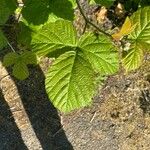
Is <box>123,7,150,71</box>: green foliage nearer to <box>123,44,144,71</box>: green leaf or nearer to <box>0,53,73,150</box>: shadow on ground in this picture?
<box>123,44,144,71</box>: green leaf

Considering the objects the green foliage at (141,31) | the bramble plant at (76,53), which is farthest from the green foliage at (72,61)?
the green foliage at (141,31)

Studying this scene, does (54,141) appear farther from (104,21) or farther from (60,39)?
(60,39)

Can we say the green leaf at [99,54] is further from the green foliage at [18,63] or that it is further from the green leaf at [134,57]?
the green foliage at [18,63]

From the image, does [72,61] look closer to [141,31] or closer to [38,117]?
[141,31]

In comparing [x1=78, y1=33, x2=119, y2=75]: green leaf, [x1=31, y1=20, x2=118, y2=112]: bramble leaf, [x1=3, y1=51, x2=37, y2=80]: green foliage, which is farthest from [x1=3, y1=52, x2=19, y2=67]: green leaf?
[x1=78, y1=33, x2=119, y2=75]: green leaf

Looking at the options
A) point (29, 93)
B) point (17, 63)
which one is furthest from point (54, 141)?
point (17, 63)
